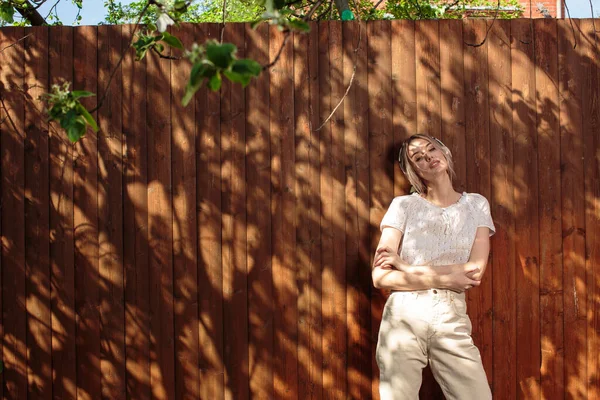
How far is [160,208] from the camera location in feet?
10.0

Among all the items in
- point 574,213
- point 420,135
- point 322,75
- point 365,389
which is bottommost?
point 365,389

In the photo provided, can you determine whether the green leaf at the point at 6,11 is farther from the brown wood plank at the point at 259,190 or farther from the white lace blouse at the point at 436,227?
the white lace blouse at the point at 436,227

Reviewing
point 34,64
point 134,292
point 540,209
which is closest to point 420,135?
point 540,209

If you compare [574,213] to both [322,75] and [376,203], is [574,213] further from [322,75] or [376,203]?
[322,75]

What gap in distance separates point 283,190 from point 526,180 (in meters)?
1.27

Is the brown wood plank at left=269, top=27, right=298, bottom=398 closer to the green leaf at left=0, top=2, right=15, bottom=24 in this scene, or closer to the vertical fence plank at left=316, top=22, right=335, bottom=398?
the vertical fence plank at left=316, top=22, right=335, bottom=398

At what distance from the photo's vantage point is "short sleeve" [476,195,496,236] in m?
2.78

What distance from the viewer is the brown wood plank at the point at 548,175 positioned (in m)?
3.09

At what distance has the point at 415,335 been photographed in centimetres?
A: 262

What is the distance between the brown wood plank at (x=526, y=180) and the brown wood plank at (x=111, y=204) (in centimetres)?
206

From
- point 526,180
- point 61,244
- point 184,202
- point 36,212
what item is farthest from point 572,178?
point 36,212

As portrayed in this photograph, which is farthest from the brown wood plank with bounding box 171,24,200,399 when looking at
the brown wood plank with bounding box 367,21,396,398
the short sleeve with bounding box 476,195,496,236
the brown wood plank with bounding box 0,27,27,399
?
the short sleeve with bounding box 476,195,496,236

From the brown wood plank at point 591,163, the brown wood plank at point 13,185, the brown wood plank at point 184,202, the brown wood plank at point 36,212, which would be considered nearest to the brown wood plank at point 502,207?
the brown wood plank at point 591,163

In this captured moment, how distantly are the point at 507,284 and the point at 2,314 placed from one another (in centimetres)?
264
